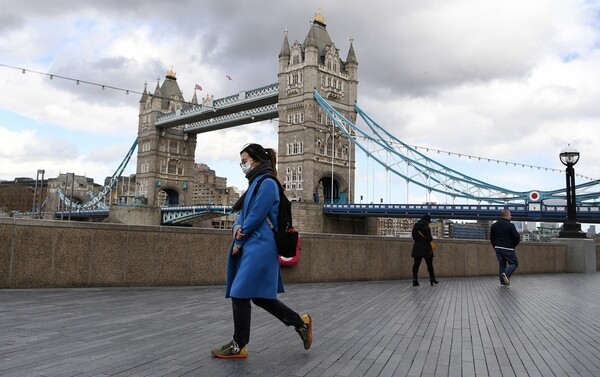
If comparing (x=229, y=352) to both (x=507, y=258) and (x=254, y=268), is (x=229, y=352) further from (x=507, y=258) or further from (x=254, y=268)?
(x=507, y=258)

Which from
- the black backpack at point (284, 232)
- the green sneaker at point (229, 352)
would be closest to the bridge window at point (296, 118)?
the black backpack at point (284, 232)

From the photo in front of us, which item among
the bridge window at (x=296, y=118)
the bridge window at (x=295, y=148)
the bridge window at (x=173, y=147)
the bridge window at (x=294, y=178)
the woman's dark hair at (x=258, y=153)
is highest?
the bridge window at (x=173, y=147)

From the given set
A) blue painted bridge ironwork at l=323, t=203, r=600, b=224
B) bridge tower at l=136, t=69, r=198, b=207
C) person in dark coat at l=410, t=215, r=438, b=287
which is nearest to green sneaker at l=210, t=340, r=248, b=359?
person in dark coat at l=410, t=215, r=438, b=287

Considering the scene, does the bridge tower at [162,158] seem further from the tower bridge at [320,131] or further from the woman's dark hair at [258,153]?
the woman's dark hair at [258,153]

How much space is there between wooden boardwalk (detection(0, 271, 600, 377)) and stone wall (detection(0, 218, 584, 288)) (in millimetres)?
358

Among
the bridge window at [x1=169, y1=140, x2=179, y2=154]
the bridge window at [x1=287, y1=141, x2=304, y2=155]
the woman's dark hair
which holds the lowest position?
the woman's dark hair

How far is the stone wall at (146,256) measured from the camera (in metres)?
6.39

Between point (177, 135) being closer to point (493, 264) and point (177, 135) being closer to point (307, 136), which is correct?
point (307, 136)

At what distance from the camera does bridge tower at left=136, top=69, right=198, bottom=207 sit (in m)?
75.9

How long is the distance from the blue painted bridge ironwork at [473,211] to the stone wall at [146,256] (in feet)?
92.3

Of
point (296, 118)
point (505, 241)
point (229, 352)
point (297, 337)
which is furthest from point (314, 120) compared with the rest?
point (229, 352)

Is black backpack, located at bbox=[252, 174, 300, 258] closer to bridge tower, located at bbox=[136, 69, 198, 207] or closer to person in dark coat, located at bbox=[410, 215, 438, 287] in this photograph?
person in dark coat, located at bbox=[410, 215, 438, 287]

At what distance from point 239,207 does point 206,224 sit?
6720 centimetres

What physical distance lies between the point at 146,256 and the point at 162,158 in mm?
72539
